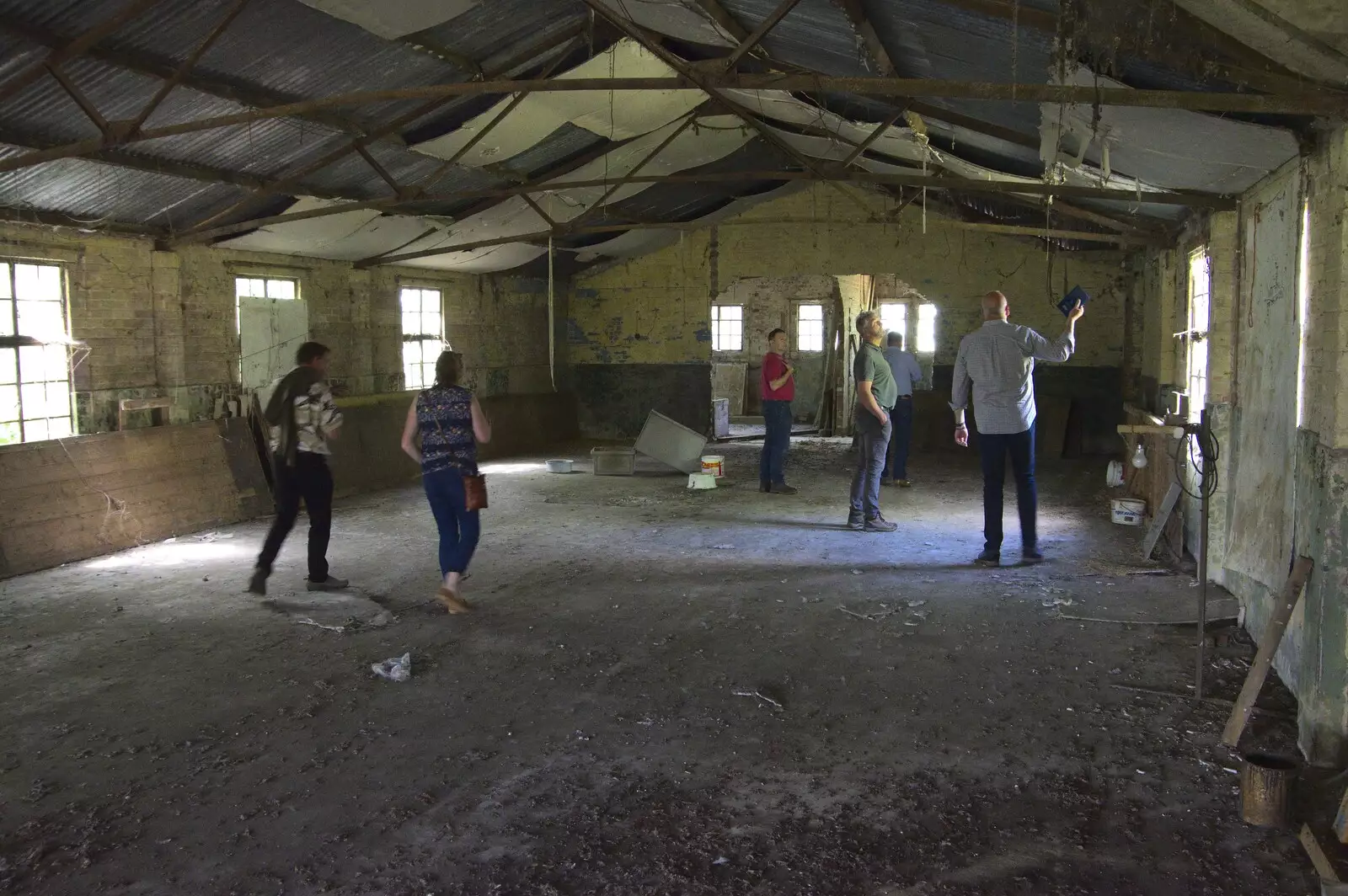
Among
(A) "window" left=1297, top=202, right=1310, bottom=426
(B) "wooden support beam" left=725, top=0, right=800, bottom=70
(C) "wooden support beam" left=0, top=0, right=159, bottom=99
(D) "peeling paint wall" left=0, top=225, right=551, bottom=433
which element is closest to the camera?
(A) "window" left=1297, top=202, right=1310, bottom=426

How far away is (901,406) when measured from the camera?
10648 mm

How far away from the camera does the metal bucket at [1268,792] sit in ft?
10.00

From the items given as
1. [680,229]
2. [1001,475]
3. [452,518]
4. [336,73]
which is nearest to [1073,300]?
[1001,475]

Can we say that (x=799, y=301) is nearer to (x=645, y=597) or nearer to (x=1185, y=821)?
(x=645, y=597)

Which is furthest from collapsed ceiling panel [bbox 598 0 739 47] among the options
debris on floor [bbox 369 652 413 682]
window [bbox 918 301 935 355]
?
window [bbox 918 301 935 355]

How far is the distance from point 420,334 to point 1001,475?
28.3 ft

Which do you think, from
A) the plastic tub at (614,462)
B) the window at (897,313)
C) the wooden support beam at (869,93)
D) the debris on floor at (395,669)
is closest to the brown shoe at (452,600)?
the debris on floor at (395,669)

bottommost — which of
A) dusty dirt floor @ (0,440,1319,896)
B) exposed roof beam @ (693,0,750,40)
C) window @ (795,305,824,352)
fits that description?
dusty dirt floor @ (0,440,1319,896)

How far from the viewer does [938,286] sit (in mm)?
13828

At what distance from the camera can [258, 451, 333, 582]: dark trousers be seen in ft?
19.7

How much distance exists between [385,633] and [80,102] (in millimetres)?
3608

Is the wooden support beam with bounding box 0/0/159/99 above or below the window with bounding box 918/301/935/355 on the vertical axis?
above

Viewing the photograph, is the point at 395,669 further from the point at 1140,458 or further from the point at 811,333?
the point at 811,333

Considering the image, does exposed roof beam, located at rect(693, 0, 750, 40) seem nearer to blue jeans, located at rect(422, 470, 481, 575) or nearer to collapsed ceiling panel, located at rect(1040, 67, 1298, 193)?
collapsed ceiling panel, located at rect(1040, 67, 1298, 193)
